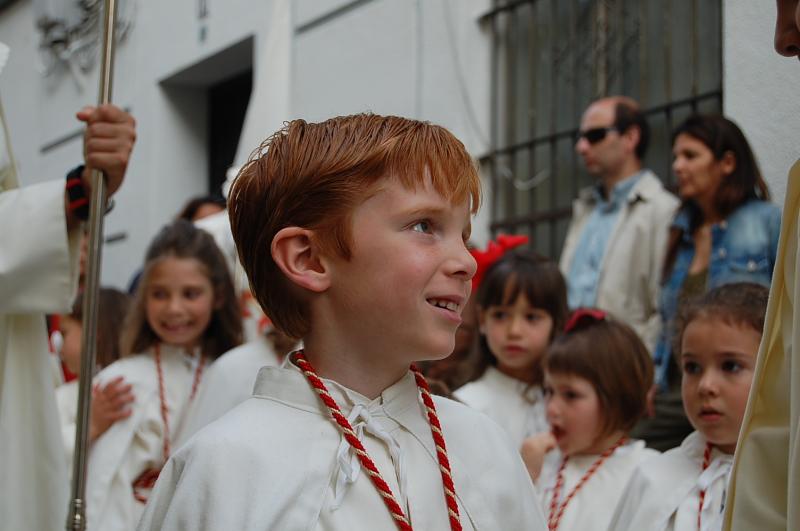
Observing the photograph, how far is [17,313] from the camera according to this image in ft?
10.7

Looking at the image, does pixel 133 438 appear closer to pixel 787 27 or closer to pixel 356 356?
pixel 356 356

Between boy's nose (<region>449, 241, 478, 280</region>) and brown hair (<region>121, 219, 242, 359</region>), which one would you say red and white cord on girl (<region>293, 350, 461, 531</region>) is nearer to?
boy's nose (<region>449, 241, 478, 280</region>)

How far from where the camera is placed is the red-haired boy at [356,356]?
2.09 metres

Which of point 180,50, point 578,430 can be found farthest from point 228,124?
point 578,430

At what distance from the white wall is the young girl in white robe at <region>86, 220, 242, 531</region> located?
225 centimetres

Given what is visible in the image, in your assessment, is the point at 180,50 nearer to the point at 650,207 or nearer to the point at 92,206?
the point at 650,207

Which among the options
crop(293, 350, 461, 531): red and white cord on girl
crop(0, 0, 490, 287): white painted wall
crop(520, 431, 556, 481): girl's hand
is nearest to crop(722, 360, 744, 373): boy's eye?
crop(520, 431, 556, 481): girl's hand

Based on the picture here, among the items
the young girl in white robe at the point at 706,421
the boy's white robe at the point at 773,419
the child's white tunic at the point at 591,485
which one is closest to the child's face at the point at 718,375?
the young girl in white robe at the point at 706,421

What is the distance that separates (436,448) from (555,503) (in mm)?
1720

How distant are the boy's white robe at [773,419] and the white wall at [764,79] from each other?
401 mm

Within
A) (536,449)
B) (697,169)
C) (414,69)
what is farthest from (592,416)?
(414,69)

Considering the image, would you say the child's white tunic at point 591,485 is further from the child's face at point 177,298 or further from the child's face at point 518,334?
the child's face at point 177,298

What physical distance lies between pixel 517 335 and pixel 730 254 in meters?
0.81

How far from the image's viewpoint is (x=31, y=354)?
10.7 ft
